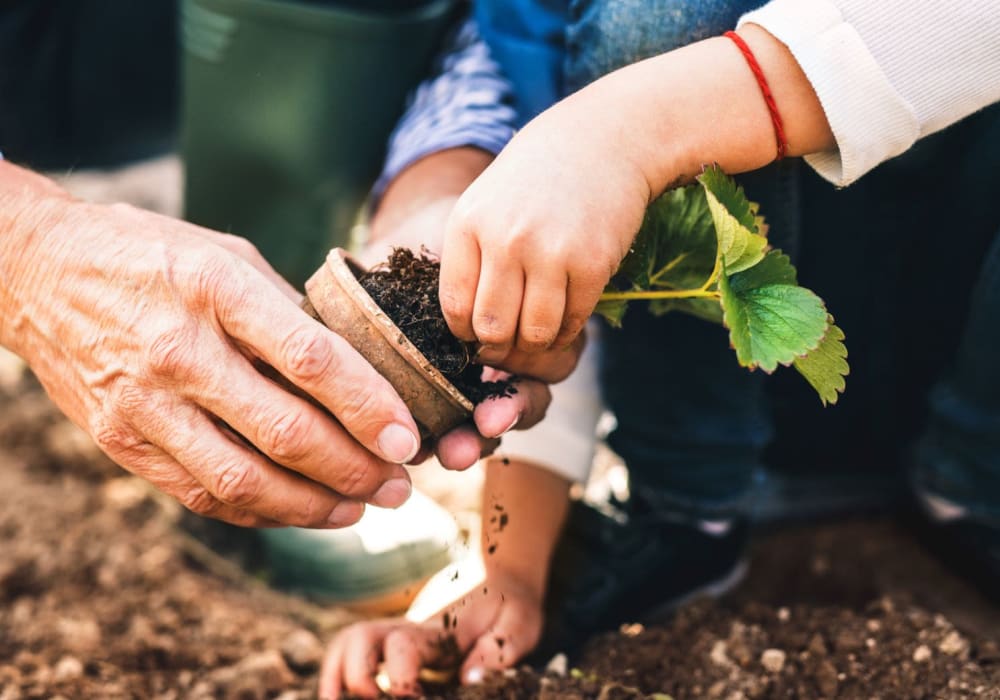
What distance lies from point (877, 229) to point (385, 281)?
1.12 m

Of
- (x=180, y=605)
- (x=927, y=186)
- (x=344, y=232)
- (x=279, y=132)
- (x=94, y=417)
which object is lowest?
(x=180, y=605)

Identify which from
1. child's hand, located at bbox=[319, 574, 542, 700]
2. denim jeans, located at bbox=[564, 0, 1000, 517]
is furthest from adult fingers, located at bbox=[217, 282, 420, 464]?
denim jeans, located at bbox=[564, 0, 1000, 517]

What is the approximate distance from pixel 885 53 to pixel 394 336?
0.75m

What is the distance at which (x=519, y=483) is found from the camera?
1.79 m

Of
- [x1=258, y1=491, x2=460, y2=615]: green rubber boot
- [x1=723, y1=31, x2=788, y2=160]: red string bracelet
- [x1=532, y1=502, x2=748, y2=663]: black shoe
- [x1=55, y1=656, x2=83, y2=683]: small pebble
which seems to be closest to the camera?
[x1=723, y1=31, x2=788, y2=160]: red string bracelet

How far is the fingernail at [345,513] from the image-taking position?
133cm

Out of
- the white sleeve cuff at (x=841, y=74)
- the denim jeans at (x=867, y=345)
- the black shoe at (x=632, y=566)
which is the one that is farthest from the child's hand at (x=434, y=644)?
the white sleeve cuff at (x=841, y=74)

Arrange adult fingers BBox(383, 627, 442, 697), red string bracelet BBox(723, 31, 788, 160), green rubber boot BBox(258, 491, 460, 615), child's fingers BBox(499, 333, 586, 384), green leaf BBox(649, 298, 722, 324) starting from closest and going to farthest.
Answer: red string bracelet BBox(723, 31, 788, 160) < child's fingers BBox(499, 333, 586, 384) < green leaf BBox(649, 298, 722, 324) < adult fingers BBox(383, 627, 442, 697) < green rubber boot BBox(258, 491, 460, 615)

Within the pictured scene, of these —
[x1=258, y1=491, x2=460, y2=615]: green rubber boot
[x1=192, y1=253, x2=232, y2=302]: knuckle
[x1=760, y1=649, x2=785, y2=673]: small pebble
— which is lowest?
[x1=258, y1=491, x2=460, y2=615]: green rubber boot

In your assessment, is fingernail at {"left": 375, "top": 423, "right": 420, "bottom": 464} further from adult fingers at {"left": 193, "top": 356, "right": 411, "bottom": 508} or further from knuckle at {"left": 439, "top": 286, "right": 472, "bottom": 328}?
knuckle at {"left": 439, "top": 286, "right": 472, "bottom": 328}

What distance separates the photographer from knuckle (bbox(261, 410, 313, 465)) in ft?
→ 3.85

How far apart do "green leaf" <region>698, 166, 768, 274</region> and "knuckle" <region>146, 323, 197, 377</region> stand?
708 millimetres

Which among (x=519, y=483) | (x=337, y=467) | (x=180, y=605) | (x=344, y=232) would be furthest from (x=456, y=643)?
(x=344, y=232)

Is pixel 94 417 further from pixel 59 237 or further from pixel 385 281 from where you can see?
pixel 385 281
